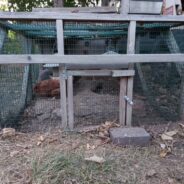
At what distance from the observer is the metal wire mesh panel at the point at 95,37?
134 inches

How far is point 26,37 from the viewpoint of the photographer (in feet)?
13.4

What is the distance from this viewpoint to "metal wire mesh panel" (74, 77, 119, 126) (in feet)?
A: 11.7

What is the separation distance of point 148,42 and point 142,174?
1.93 m

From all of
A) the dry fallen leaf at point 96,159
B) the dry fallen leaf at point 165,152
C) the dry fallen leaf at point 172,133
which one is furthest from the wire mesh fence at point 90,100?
the dry fallen leaf at point 96,159

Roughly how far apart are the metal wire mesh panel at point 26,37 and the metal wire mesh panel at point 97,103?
2.53 feet

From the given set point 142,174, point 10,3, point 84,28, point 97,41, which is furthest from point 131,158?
point 10,3

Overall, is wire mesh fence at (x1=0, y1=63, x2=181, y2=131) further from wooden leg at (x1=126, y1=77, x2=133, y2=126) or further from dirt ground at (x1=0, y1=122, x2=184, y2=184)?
dirt ground at (x1=0, y1=122, x2=184, y2=184)

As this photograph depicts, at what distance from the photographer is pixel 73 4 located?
11.3 m

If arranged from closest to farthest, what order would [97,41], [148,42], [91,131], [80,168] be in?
[80,168] < [91,131] < [148,42] < [97,41]

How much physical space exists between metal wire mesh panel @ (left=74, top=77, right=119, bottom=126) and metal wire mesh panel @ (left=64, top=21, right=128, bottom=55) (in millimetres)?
434

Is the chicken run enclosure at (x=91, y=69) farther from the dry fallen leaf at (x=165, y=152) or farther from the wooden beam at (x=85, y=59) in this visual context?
the dry fallen leaf at (x=165, y=152)

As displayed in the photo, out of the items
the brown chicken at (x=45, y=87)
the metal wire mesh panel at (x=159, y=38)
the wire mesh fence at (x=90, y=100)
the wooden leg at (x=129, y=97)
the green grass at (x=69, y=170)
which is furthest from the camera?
the brown chicken at (x=45, y=87)

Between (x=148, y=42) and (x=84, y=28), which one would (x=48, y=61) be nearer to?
(x=84, y=28)

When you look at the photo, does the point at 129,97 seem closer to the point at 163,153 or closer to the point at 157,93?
the point at 163,153
